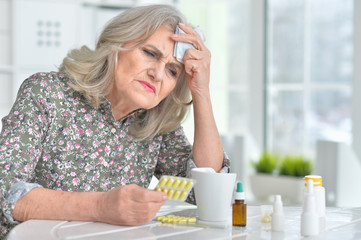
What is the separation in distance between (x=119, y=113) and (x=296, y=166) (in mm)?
2545

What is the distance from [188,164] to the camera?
1.94 m

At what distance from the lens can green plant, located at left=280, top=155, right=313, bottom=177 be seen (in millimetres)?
4160

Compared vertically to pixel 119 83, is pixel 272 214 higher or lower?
lower

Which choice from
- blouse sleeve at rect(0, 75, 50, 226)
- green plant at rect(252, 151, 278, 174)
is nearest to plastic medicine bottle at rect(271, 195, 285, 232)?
blouse sleeve at rect(0, 75, 50, 226)

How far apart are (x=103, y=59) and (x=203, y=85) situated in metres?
0.37

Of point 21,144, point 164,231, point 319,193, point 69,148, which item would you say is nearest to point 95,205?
point 164,231

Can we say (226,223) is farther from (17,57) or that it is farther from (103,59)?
(17,57)

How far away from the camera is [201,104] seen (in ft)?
6.45

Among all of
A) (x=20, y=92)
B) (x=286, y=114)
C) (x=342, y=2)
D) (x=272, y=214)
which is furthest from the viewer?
(x=286, y=114)

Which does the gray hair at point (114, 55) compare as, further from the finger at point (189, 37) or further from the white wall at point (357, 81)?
the white wall at point (357, 81)

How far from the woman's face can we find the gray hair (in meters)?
0.02

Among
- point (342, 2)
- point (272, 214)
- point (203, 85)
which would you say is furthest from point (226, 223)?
point (342, 2)

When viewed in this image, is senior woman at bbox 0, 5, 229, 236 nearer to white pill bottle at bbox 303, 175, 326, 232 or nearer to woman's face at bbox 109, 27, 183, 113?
woman's face at bbox 109, 27, 183, 113

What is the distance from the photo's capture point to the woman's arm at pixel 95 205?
1.35 metres
